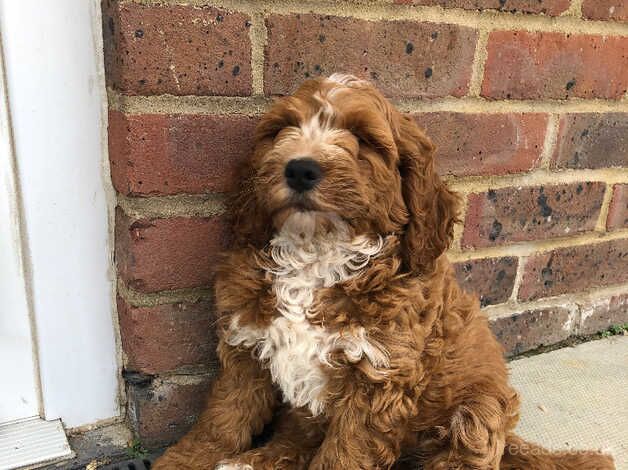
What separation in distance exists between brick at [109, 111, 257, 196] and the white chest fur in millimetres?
227

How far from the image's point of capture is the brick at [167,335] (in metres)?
1.55

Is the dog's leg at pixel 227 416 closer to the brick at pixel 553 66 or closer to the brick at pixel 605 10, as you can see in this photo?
the brick at pixel 553 66

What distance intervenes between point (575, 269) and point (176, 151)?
1.49 metres

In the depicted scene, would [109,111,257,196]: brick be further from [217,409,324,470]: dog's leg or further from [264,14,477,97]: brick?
[217,409,324,470]: dog's leg

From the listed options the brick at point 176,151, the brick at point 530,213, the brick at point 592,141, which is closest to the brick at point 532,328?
the brick at point 530,213

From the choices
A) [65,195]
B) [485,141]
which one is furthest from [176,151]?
[485,141]

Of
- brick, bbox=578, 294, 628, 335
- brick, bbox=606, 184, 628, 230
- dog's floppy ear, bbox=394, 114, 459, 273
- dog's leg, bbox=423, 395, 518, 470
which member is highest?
dog's floppy ear, bbox=394, 114, 459, 273

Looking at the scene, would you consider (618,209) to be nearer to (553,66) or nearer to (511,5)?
(553,66)

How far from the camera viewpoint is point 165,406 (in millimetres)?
1628

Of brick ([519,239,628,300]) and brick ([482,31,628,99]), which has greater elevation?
brick ([482,31,628,99])

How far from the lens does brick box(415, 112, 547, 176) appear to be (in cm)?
176

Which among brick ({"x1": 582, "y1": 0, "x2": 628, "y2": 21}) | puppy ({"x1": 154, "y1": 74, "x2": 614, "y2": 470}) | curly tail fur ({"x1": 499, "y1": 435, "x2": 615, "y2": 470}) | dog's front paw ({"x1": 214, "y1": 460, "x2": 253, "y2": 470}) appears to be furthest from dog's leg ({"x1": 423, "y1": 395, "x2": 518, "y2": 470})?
brick ({"x1": 582, "y1": 0, "x2": 628, "y2": 21})

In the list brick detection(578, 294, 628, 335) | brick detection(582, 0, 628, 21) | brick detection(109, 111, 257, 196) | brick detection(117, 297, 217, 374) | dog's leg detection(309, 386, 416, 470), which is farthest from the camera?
brick detection(578, 294, 628, 335)

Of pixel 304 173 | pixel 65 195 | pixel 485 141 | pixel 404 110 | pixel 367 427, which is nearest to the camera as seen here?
pixel 304 173
